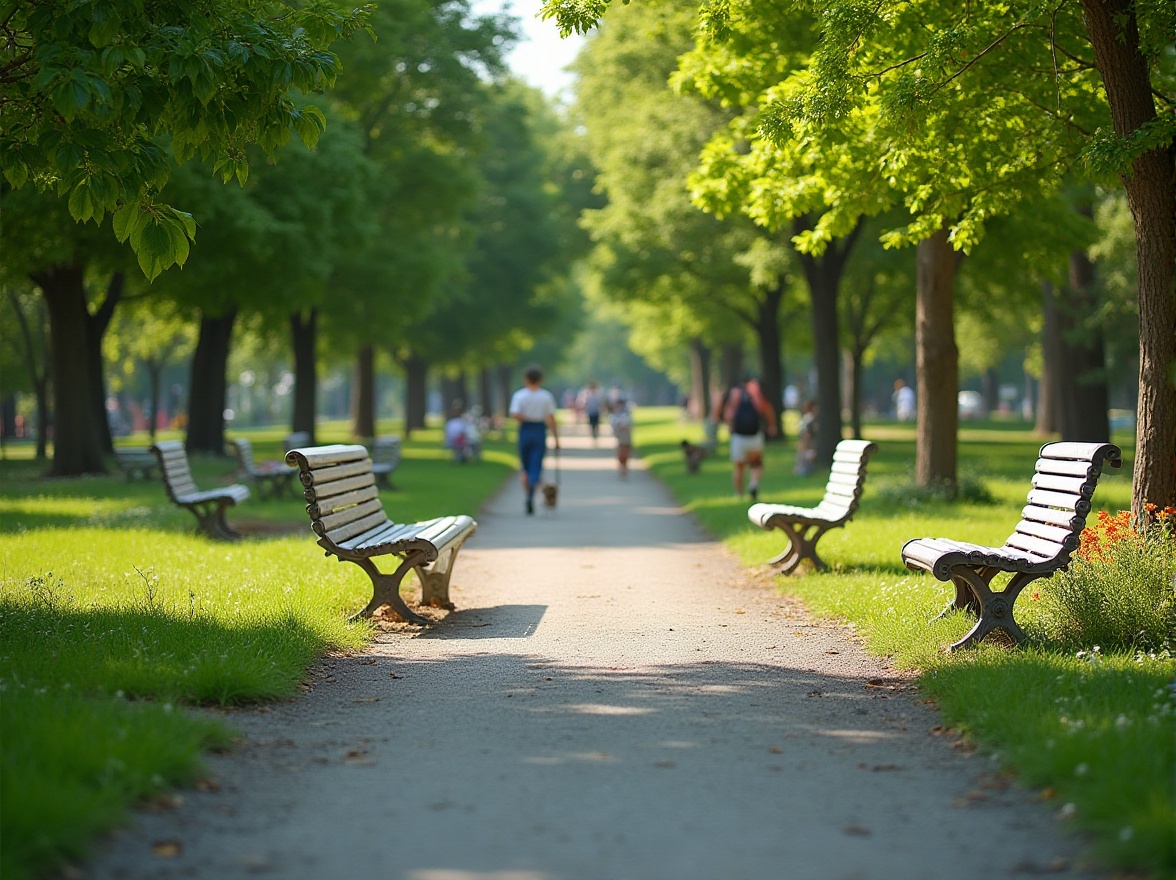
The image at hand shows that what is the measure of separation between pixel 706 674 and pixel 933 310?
10911mm

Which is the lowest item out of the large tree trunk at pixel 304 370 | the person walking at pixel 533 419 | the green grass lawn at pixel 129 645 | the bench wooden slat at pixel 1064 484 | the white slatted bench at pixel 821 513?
the green grass lawn at pixel 129 645

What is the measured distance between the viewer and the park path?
4590 mm

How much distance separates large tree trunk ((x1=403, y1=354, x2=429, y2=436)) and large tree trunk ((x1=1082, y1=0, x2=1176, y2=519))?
45534mm

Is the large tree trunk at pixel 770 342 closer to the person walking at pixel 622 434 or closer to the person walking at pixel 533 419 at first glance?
the person walking at pixel 622 434

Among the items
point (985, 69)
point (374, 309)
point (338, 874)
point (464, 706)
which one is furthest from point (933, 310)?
point (374, 309)

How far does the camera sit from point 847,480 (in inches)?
483

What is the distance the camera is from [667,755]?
6012 mm

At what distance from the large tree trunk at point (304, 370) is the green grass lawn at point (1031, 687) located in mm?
19434

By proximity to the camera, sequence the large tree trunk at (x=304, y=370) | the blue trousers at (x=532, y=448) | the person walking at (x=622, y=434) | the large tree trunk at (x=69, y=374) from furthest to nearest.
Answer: the large tree trunk at (x=304, y=370), the person walking at (x=622, y=434), the large tree trunk at (x=69, y=374), the blue trousers at (x=532, y=448)

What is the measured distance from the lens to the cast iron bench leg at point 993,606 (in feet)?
27.1

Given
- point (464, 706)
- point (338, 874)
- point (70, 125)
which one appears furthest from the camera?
point (70, 125)

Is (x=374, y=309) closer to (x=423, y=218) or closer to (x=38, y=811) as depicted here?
(x=423, y=218)

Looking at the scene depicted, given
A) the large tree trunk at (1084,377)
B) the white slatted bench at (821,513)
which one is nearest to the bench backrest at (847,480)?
the white slatted bench at (821,513)

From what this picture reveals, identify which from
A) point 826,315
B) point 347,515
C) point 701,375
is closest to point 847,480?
point 347,515
